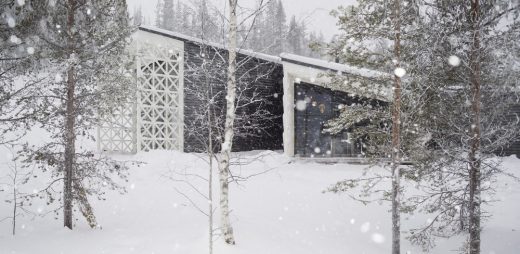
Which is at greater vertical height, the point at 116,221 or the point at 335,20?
the point at 335,20

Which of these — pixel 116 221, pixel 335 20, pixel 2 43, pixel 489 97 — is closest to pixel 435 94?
pixel 489 97

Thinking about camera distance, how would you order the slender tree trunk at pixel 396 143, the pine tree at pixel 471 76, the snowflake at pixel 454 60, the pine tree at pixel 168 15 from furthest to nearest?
the pine tree at pixel 168 15, the slender tree trunk at pixel 396 143, the snowflake at pixel 454 60, the pine tree at pixel 471 76

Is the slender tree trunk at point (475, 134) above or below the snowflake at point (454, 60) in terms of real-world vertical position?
below

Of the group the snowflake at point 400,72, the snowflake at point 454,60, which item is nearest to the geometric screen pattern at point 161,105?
the snowflake at point 400,72

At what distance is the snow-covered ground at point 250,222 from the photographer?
8.98m

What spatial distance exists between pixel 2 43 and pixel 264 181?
9.23 metres

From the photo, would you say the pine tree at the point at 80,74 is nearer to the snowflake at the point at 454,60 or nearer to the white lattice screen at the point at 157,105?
the white lattice screen at the point at 157,105

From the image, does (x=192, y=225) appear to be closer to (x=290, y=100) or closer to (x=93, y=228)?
(x=93, y=228)

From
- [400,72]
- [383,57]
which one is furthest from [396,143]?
[383,57]

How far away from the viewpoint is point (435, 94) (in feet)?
28.2

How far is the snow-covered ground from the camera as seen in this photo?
29.5 ft

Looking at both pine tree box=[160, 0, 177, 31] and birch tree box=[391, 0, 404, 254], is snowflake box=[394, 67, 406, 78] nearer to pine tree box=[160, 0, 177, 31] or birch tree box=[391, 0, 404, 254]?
birch tree box=[391, 0, 404, 254]

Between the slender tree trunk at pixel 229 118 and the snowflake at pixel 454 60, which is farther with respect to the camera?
the slender tree trunk at pixel 229 118

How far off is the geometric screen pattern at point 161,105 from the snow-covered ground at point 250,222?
1.48 metres
